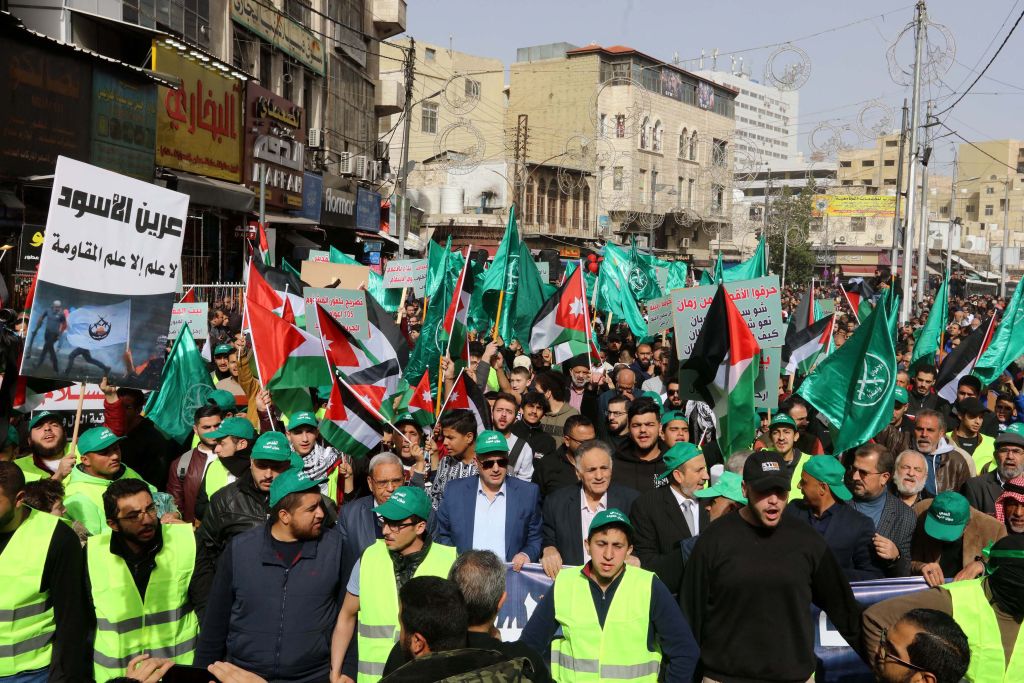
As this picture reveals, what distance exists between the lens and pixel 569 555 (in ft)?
19.0

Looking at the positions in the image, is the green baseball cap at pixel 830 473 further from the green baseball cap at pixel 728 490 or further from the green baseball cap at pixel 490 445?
the green baseball cap at pixel 490 445

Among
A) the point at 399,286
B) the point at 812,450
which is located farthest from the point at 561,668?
the point at 399,286

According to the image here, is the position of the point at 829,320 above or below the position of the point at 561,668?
above

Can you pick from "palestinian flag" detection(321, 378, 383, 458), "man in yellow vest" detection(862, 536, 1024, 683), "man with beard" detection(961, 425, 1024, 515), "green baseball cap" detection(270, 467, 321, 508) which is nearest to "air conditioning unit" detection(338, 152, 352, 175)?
"palestinian flag" detection(321, 378, 383, 458)

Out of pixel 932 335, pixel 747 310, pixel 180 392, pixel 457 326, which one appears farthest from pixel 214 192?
pixel 747 310

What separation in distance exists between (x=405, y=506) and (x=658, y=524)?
1574 millimetres

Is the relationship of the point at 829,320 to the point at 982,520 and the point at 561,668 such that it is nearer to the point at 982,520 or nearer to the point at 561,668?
the point at 982,520

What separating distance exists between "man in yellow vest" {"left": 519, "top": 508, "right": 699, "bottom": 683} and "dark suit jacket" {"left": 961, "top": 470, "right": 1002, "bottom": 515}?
3316 millimetres

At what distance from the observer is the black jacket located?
5.65 m

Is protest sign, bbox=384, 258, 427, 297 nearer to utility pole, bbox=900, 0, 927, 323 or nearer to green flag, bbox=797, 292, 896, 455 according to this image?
green flag, bbox=797, 292, 896, 455

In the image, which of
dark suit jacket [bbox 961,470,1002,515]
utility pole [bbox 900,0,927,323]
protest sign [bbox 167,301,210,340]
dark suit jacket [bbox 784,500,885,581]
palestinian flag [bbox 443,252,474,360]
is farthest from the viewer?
utility pole [bbox 900,0,927,323]

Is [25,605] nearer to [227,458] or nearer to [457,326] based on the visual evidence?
[227,458]

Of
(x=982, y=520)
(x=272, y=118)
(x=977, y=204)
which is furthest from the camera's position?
(x=977, y=204)

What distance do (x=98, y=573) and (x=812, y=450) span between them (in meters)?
5.52
